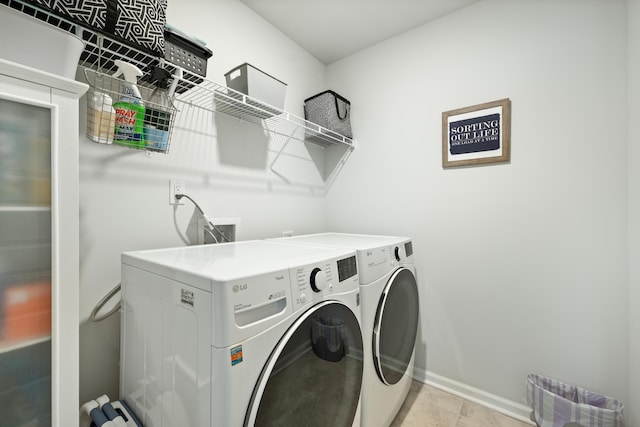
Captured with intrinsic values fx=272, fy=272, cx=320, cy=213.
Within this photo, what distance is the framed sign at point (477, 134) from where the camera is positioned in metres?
1.58

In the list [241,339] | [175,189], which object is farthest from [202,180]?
[241,339]

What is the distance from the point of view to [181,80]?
3.76 ft

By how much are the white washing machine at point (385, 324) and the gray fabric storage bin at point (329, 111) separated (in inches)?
38.2

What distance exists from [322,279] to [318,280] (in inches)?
0.9

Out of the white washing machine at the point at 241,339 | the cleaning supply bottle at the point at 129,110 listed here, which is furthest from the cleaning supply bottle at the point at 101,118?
the white washing machine at the point at 241,339

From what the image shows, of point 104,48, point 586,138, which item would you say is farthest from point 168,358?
point 586,138

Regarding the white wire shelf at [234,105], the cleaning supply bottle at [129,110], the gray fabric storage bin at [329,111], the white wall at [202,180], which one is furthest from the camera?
the gray fabric storage bin at [329,111]

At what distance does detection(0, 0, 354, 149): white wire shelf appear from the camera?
831mm

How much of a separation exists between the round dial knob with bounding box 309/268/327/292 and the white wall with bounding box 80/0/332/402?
83 cm

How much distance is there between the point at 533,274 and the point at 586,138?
29.4 inches

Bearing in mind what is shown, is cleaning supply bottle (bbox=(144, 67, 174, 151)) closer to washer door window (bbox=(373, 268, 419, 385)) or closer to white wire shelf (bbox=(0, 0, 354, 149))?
white wire shelf (bbox=(0, 0, 354, 149))

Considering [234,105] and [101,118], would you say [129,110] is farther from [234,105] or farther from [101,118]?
[234,105]

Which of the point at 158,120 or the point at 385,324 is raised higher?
the point at 158,120

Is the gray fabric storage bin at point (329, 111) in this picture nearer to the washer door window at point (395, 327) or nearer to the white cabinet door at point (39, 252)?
the washer door window at point (395, 327)
